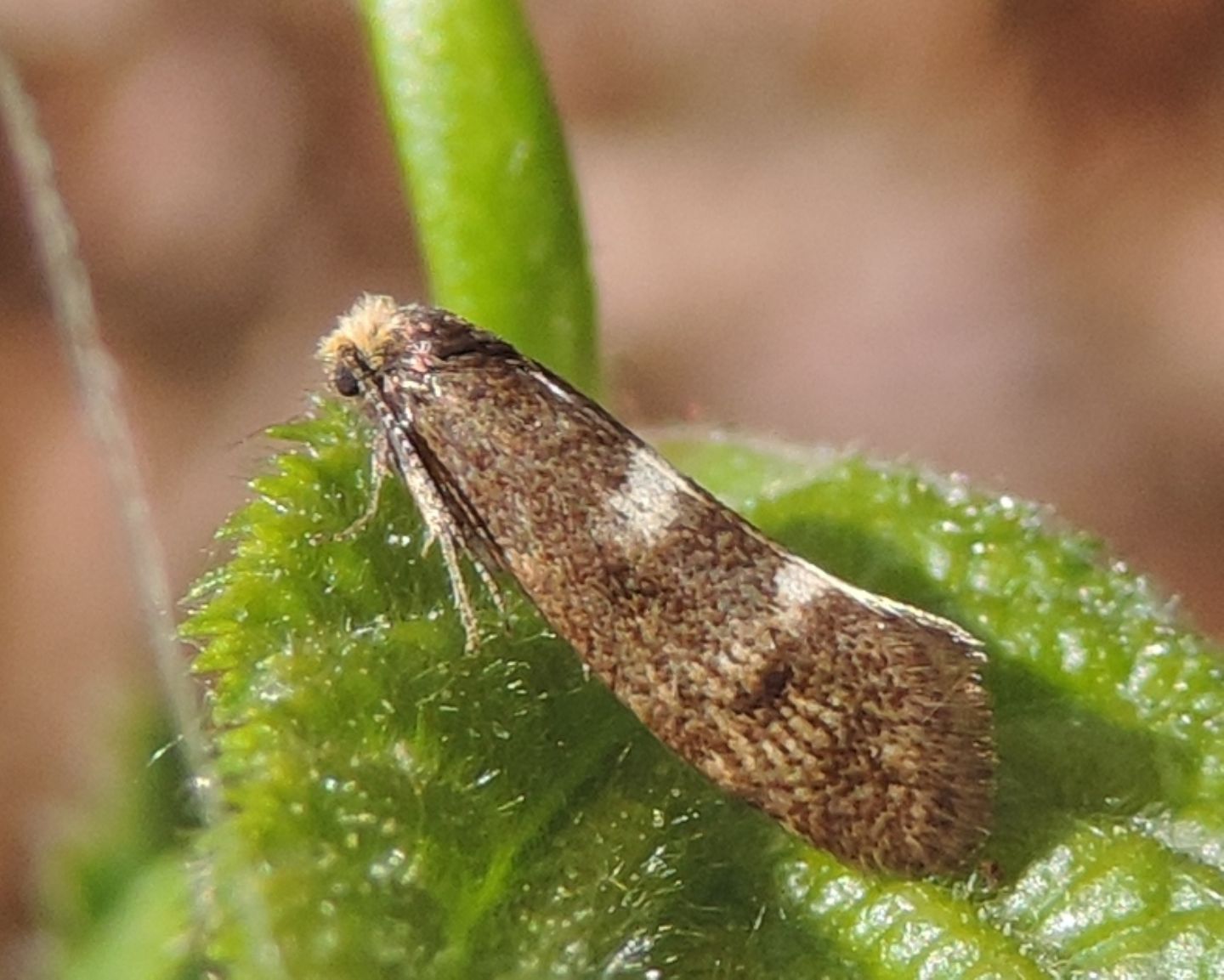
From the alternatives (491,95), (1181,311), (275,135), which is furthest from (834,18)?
(491,95)

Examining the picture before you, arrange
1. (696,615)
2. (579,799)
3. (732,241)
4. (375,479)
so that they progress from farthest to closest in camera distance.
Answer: (732,241) → (696,615) → (375,479) → (579,799)

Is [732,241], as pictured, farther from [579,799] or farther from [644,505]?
[579,799]

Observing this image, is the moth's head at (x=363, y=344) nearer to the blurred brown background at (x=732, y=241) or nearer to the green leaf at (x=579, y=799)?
the green leaf at (x=579, y=799)

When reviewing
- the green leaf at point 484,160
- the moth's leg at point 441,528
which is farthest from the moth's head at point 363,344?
the moth's leg at point 441,528

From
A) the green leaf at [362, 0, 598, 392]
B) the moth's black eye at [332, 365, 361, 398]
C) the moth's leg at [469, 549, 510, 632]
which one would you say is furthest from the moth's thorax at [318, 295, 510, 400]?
the moth's leg at [469, 549, 510, 632]

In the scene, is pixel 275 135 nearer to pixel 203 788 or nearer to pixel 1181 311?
pixel 1181 311

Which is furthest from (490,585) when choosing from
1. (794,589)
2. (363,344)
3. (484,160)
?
(484,160)

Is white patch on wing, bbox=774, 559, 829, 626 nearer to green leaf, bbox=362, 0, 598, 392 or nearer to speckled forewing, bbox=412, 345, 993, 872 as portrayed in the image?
speckled forewing, bbox=412, 345, 993, 872
